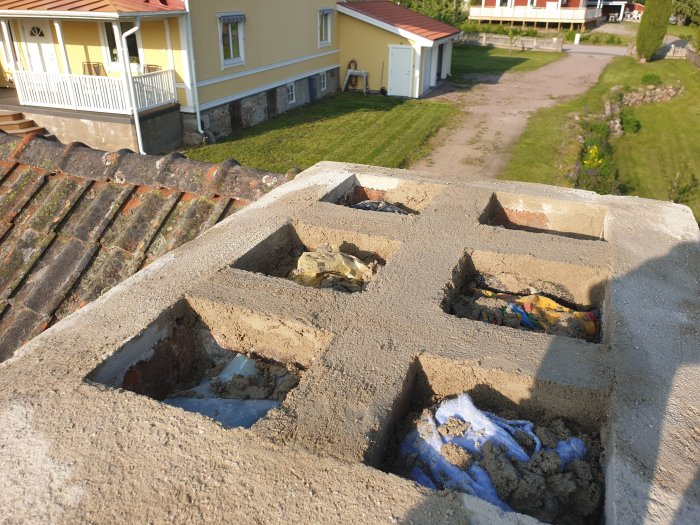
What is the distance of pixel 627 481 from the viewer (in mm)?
2215

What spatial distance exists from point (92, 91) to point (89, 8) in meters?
2.13

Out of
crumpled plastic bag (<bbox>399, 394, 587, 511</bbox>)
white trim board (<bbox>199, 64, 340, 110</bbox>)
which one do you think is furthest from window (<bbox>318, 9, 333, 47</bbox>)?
crumpled plastic bag (<bbox>399, 394, 587, 511</bbox>)

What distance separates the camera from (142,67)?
16.9 m

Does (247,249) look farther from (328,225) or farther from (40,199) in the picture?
(40,199)

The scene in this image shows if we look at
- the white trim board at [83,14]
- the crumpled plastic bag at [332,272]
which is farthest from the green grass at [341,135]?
the crumpled plastic bag at [332,272]

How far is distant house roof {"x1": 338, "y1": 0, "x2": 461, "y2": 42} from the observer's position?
24031 mm

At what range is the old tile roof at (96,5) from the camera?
47.3ft

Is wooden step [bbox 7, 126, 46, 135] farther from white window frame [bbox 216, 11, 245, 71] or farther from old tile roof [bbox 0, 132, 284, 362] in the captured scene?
→ old tile roof [bbox 0, 132, 284, 362]

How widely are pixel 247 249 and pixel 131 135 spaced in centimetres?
1293

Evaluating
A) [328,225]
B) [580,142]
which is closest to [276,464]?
[328,225]

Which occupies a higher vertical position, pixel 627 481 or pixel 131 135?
pixel 627 481

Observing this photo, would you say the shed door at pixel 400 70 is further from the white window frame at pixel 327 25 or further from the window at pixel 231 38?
the window at pixel 231 38

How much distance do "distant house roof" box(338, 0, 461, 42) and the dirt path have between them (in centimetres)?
267

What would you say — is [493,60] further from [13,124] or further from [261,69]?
[13,124]
